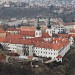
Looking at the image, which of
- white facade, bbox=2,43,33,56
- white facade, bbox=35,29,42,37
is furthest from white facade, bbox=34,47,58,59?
white facade, bbox=35,29,42,37

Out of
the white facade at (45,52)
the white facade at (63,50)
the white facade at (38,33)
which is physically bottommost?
the white facade at (63,50)

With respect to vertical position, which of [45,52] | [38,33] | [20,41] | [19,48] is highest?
[20,41]

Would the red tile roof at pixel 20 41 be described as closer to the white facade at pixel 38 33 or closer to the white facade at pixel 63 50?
the white facade at pixel 63 50

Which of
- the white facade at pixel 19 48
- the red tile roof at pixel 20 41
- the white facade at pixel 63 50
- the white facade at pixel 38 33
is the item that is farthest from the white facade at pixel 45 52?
the white facade at pixel 38 33

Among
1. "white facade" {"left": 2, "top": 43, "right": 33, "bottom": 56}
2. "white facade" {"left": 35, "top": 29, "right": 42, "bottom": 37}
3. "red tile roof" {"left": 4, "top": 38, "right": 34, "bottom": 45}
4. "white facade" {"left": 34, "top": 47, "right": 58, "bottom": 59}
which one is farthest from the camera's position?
"white facade" {"left": 35, "top": 29, "right": 42, "bottom": 37}

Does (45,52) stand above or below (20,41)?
below

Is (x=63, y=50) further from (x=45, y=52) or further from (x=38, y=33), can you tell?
(x=38, y=33)

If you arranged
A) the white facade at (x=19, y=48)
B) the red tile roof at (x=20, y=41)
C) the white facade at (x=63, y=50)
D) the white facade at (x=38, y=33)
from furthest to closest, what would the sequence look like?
the white facade at (x=38, y=33)
the red tile roof at (x=20, y=41)
the white facade at (x=19, y=48)
the white facade at (x=63, y=50)

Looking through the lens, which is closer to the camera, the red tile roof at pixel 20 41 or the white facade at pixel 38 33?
the red tile roof at pixel 20 41

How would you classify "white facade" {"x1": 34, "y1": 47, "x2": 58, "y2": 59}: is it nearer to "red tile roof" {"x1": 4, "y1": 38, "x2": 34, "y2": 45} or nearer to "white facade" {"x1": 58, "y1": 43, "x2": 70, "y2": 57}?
"white facade" {"x1": 58, "y1": 43, "x2": 70, "y2": 57}

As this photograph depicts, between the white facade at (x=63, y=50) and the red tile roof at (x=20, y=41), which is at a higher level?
the red tile roof at (x=20, y=41)

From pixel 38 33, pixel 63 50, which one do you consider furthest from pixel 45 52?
pixel 38 33

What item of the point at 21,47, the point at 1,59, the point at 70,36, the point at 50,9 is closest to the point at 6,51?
the point at 21,47
